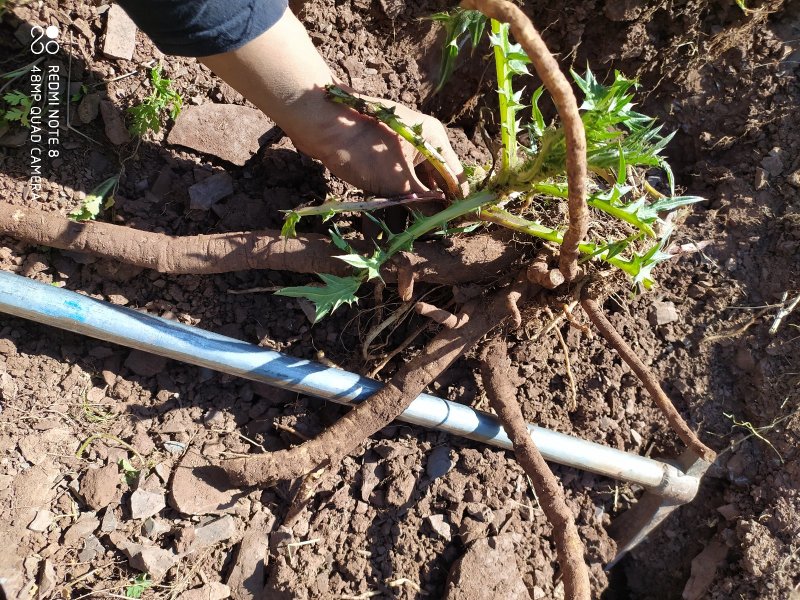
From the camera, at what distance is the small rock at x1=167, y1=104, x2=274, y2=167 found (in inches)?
70.4

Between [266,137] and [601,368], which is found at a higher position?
[266,137]

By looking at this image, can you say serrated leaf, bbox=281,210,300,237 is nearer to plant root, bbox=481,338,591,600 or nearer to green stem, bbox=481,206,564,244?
green stem, bbox=481,206,564,244

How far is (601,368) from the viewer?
6.54ft

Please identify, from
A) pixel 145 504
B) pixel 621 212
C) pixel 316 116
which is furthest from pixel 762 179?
pixel 145 504

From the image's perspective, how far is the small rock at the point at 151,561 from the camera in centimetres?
155

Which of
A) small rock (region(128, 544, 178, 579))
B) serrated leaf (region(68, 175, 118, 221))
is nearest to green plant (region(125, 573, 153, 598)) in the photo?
small rock (region(128, 544, 178, 579))

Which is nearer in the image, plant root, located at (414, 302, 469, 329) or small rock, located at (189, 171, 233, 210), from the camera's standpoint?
plant root, located at (414, 302, 469, 329)

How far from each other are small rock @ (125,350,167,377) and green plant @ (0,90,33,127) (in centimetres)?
71

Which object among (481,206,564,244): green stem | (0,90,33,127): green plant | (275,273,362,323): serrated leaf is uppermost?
(0,90,33,127): green plant

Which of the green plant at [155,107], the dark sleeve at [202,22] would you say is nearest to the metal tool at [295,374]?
the green plant at [155,107]

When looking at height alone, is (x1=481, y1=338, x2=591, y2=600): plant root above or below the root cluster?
below

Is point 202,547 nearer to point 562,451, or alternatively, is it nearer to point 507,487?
point 507,487

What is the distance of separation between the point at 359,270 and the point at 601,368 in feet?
3.02

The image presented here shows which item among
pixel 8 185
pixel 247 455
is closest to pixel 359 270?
pixel 247 455
